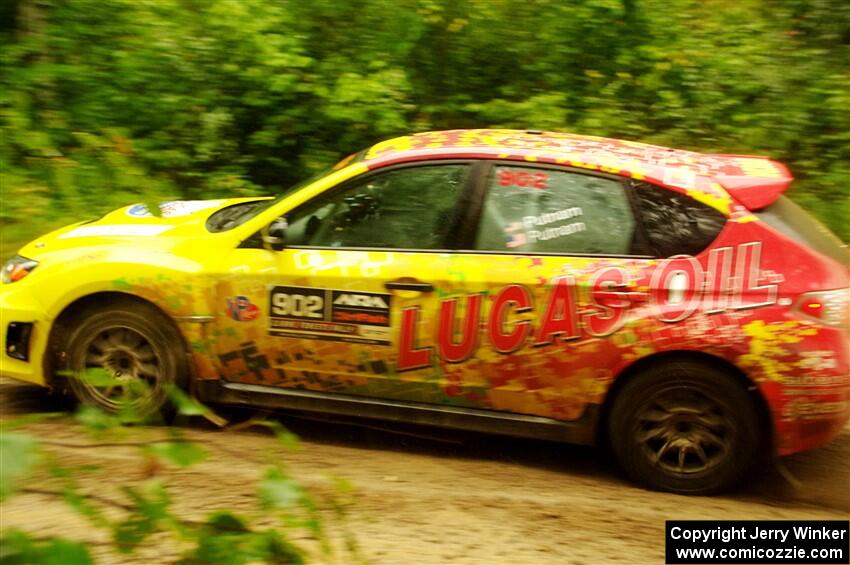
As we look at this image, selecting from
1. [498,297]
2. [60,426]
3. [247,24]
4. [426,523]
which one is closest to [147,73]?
[247,24]

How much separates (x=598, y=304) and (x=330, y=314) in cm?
135

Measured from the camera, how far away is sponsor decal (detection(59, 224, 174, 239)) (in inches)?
197

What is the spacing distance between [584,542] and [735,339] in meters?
1.17

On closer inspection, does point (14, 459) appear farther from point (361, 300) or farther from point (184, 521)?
point (361, 300)

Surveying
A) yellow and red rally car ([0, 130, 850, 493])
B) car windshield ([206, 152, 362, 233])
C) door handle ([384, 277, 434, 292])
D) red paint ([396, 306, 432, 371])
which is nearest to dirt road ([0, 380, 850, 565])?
yellow and red rally car ([0, 130, 850, 493])

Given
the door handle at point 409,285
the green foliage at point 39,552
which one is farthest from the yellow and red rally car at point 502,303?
the green foliage at point 39,552

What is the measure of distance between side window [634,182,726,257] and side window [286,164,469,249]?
0.94 m

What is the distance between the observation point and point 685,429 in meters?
4.32

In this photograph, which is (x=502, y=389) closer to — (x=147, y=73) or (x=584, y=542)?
(x=584, y=542)

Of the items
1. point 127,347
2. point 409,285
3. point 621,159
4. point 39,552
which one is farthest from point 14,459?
point 621,159

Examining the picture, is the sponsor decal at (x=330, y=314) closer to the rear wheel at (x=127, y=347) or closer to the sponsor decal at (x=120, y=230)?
the rear wheel at (x=127, y=347)

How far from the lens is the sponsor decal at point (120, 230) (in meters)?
4.99

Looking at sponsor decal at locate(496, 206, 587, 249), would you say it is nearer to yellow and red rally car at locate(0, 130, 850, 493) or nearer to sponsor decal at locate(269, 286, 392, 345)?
yellow and red rally car at locate(0, 130, 850, 493)

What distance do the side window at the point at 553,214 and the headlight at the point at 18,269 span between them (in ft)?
8.25
